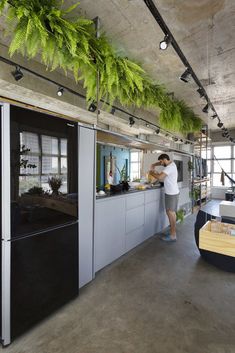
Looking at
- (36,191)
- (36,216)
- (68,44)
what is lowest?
(36,216)

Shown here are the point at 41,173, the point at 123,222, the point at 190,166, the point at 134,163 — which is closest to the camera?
the point at 41,173

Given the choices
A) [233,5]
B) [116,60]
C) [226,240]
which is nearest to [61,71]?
[116,60]

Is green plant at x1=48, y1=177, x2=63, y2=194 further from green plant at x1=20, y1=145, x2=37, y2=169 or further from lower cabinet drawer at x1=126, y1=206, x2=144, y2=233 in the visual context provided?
lower cabinet drawer at x1=126, y1=206, x2=144, y2=233

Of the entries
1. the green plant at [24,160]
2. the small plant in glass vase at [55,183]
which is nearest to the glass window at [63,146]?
the small plant in glass vase at [55,183]

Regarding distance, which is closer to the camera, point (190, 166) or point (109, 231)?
point (109, 231)

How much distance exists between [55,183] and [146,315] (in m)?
1.66

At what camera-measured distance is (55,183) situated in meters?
2.04

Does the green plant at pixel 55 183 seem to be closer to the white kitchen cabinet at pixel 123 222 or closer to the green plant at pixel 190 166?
the white kitchen cabinet at pixel 123 222

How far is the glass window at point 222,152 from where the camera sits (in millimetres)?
10180

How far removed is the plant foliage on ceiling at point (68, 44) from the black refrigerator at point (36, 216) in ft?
2.78

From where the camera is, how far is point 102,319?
2021 mm

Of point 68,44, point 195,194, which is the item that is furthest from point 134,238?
point 195,194

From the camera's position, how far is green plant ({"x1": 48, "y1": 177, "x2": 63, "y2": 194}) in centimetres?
199

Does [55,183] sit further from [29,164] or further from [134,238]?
[134,238]
